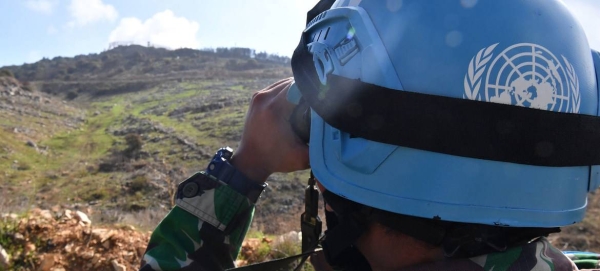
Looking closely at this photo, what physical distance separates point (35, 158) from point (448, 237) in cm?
2965

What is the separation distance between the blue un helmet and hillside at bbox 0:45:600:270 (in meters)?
4.06

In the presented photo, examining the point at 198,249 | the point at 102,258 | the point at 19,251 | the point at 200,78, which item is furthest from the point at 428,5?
the point at 200,78

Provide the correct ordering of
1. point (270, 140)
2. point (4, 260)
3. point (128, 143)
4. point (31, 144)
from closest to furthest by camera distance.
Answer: point (270, 140), point (4, 260), point (128, 143), point (31, 144)

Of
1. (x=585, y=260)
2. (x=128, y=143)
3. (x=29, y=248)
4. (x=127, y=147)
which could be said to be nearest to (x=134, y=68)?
(x=128, y=143)

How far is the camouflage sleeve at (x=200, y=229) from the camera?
1639 millimetres

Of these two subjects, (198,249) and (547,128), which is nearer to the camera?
(547,128)

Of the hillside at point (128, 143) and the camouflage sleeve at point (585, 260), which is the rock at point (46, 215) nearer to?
the hillside at point (128, 143)

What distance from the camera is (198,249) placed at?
1658 mm

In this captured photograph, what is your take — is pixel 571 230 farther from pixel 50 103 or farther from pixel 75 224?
pixel 50 103

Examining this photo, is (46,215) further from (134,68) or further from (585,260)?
(134,68)

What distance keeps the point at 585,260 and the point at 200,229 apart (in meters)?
1.45

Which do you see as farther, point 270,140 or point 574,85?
point 270,140

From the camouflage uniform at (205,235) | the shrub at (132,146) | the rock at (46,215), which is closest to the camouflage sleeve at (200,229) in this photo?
the camouflage uniform at (205,235)

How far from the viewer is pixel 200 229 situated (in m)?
1.68
